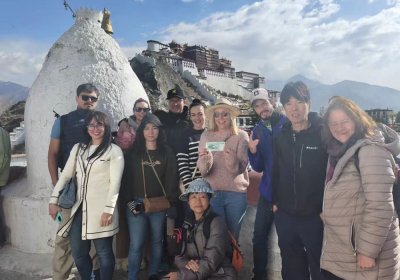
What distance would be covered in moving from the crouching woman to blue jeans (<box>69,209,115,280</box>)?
70 cm

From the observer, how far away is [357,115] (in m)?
2.27

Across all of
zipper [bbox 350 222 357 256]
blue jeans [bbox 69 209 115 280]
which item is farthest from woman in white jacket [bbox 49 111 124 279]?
zipper [bbox 350 222 357 256]

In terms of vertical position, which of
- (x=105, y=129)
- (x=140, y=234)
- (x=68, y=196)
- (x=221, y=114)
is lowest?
(x=140, y=234)

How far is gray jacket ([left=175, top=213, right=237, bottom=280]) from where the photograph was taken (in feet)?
8.84

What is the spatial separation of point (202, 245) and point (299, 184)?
3.12 ft

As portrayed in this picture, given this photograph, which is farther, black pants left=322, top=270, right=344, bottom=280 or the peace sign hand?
the peace sign hand

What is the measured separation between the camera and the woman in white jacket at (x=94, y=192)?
3010mm

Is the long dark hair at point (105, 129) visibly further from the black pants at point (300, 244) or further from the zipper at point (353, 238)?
the zipper at point (353, 238)

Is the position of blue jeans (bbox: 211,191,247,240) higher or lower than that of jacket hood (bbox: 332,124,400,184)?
lower

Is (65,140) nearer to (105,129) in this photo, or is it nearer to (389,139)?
(105,129)

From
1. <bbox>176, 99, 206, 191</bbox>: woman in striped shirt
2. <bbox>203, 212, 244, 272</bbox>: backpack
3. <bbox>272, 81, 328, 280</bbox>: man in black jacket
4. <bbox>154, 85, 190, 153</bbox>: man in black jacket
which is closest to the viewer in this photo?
<bbox>272, 81, 328, 280</bbox>: man in black jacket

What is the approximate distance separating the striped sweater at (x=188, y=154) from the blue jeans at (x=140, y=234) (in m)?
0.47

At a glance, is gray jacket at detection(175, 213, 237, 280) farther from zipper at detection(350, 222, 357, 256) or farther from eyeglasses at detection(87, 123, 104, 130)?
eyeglasses at detection(87, 123, 104, 130)

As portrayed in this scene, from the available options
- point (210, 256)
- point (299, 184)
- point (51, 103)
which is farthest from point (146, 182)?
point (51, 103)
